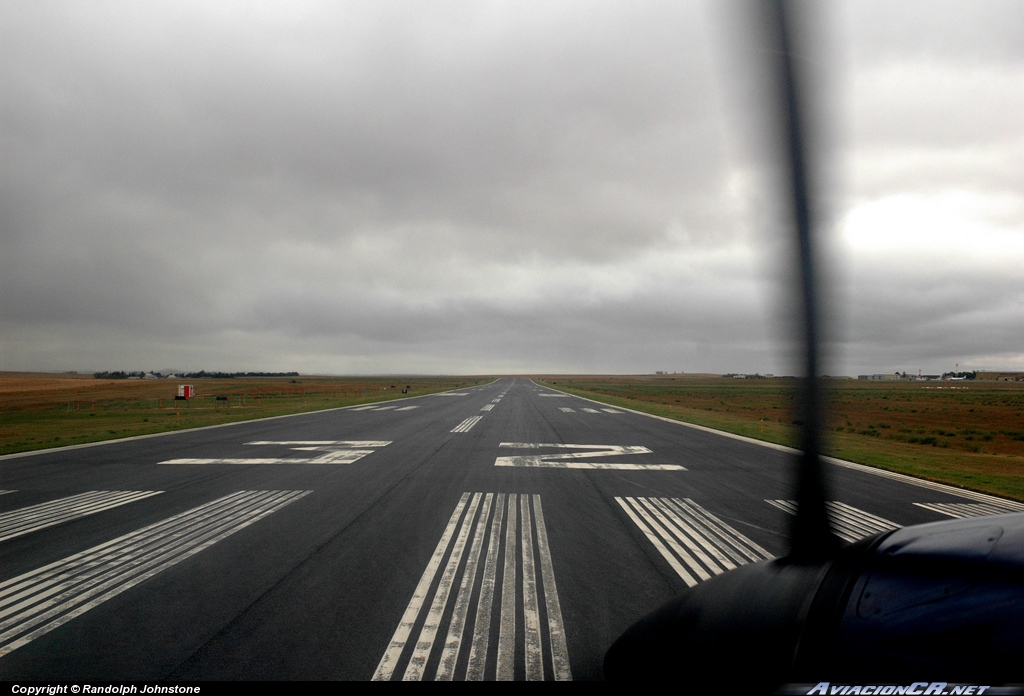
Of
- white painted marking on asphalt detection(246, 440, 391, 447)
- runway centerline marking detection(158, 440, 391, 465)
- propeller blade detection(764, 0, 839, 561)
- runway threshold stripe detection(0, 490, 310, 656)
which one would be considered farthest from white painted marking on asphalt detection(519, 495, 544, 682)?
white painted marking on asphalt detection(246, 440, 391, 447)

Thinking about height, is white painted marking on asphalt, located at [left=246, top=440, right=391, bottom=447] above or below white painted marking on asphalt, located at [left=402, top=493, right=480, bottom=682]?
below

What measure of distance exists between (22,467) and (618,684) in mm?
17006

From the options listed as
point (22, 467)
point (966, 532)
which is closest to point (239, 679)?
point (966, 532)

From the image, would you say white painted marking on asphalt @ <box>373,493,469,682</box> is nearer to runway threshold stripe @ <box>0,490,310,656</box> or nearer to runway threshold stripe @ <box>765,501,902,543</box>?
runway threshold stripe @ <box>0,490,310,656</box>

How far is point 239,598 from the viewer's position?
16.9 ft

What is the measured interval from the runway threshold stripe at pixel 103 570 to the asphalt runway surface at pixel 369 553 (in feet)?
0.10

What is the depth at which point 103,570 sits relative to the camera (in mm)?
5902

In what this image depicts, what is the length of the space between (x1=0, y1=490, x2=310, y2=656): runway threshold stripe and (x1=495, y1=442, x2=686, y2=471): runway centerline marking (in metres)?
7.00

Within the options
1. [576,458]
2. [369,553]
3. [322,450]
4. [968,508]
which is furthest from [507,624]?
[322,450]

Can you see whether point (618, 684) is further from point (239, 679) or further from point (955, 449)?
point (955, 449)

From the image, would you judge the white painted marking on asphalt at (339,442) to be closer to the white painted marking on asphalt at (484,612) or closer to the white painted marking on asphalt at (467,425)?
the white painted marking on asphalt at (467,425)

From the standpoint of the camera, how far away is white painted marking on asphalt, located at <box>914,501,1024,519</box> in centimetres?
905

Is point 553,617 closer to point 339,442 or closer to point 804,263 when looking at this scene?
point 804,263

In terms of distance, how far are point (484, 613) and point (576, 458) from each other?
34.7ft
